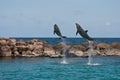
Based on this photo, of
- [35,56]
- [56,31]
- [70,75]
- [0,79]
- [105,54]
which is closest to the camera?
[0,79]

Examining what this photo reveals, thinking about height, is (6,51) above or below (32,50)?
below

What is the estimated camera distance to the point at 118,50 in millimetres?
85875

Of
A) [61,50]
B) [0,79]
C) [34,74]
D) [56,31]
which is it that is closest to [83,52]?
[61,50]

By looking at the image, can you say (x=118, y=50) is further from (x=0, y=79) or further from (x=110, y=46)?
(x=0, y=79)

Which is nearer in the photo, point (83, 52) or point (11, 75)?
point (11, 75)

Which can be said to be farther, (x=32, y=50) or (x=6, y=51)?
(x=32, y=50)

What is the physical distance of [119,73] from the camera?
4544 centimetres

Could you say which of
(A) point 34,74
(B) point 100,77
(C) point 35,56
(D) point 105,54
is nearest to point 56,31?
(A) point 34,74

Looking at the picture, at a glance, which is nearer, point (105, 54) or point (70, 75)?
point (70, 75)

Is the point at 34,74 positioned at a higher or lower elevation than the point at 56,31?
lower

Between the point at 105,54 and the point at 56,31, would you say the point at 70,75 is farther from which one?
the point at 105,54

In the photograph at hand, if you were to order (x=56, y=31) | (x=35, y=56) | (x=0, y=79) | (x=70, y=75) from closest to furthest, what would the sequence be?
(x=0, y=79), (x=70, y=75), (x=56, y=31), (x=35, y=56)

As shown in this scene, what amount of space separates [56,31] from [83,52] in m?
32.6

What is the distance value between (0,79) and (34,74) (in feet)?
17.6
